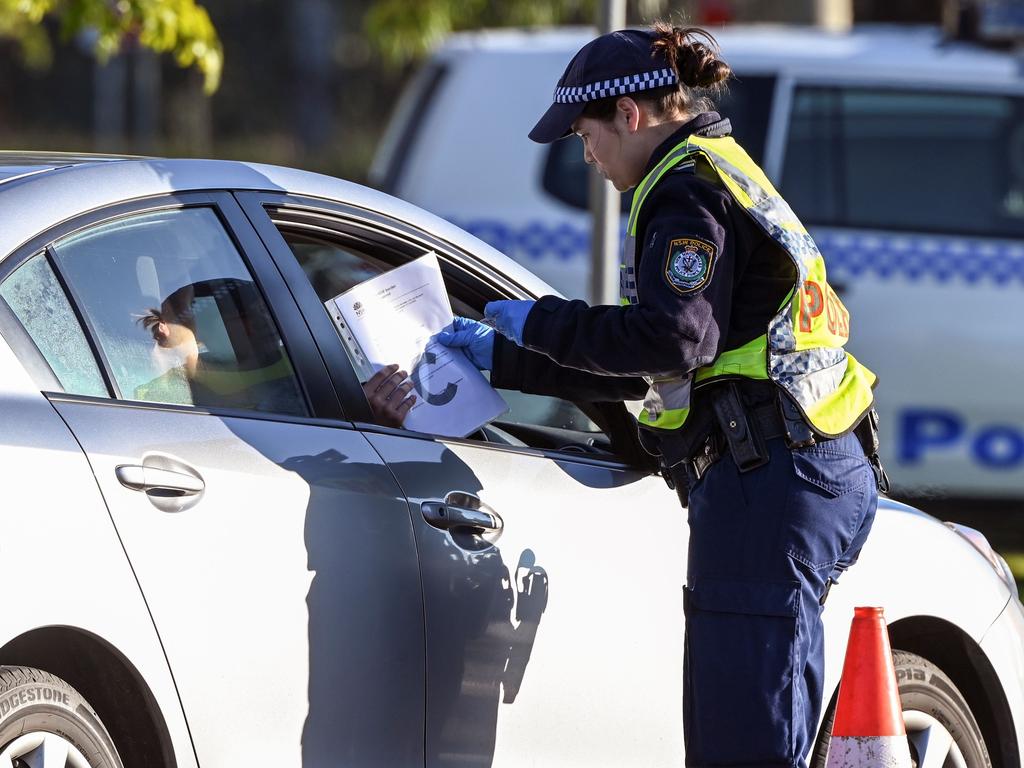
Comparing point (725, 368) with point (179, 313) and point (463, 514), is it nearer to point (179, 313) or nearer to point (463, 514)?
point (463, 514)

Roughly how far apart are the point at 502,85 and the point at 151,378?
4524 millimetres

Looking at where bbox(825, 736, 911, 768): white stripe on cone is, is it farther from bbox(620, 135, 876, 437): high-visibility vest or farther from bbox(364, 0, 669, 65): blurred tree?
bbox(364, 0, 669, 65): blurred tree

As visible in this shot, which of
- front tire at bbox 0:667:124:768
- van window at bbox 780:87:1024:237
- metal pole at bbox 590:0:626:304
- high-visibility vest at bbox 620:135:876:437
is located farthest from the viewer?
van window at bbox 780:87:1024:237

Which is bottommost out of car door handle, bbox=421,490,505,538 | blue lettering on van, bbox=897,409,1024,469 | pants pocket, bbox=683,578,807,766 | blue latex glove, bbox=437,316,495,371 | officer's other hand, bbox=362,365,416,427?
blue lettering on van, bbox=897,409,1024,469

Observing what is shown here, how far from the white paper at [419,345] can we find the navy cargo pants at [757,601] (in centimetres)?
47

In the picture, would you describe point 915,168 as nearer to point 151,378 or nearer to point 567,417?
point 567,417

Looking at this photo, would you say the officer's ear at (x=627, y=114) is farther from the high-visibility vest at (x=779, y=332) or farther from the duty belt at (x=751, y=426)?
the duty belt at (x=751, y=426)

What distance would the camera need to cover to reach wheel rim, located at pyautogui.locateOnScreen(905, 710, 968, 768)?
320 cm

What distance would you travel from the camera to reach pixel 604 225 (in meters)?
5.63

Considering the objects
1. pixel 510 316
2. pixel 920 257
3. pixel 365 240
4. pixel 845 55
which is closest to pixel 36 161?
pixel 365 240

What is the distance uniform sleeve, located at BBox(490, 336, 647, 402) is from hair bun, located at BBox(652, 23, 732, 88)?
545mm

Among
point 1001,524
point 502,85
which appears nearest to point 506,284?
point 502,85

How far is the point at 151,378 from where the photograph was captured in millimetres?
2584

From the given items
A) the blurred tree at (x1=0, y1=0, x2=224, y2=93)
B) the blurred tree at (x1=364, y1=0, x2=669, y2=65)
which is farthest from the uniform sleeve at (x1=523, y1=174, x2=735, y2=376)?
the blurred tree at (x1=364, y1=0, x2=669, y2=65)
